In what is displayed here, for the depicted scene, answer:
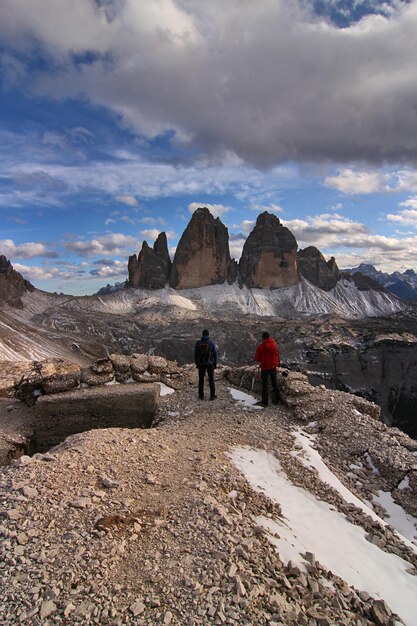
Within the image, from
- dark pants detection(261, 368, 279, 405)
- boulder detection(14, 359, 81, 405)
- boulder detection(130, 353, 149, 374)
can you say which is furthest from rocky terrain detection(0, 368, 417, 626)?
boulder detection(130, 353, 149, 374)

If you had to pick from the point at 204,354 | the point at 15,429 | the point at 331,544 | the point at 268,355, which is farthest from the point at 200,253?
the point at 331,544

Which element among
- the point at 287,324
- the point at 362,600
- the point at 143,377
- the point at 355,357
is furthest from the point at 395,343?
the point at 362,600

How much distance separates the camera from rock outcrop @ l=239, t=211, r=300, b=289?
195m

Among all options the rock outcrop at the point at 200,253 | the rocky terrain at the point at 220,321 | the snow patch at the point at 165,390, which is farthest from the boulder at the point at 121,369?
the rock outcrop at the point at 200,253

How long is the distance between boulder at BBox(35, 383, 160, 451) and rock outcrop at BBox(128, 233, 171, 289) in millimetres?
170185

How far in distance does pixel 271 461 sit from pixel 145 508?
14.3ft

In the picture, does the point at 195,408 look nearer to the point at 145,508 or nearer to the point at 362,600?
the point at 145,508

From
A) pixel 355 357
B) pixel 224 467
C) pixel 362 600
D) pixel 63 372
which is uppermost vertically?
pixel 63 372

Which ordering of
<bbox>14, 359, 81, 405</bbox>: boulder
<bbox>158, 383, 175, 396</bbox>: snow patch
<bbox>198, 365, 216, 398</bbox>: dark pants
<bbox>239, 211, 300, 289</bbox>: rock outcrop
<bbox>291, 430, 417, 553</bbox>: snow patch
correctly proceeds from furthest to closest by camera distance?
<bbox>239, 211, 300, 289</bbox>: rock outcrop, <bbox>158, 383, 175, 396</bbox>: snow patch, <bbox>198, 365, 216, 398</bbox>: dark pants, <bbox>14, 359, 81, 405</bbox>: boulder, <bbox>291, 430, 417, 553</bbox>: snow patch

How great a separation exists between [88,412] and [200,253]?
575 ft

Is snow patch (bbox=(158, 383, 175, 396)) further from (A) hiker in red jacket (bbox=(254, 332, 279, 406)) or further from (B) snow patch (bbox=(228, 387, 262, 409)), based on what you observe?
(A) hiker in red jacket (bbox=(254, 332, 279, 406))

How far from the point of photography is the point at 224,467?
28.4 feet

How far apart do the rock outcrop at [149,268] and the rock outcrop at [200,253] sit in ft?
16.0

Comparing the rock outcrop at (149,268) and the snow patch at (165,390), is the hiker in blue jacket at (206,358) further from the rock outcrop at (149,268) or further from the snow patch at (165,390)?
the rock outcrop at (149,268)
